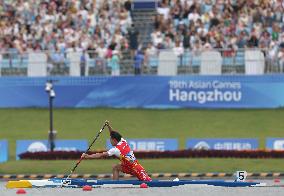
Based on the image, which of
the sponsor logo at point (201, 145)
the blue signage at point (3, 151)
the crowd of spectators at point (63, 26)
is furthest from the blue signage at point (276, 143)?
the crowd of spectators at point (63, 26)

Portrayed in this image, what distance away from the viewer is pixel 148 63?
56.5 metres

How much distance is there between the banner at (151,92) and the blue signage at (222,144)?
10.2m

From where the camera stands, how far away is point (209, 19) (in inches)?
2271

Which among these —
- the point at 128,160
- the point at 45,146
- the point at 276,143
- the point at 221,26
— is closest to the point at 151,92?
the point at 221,26

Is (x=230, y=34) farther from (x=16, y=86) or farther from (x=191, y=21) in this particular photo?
(x=16, y=86)

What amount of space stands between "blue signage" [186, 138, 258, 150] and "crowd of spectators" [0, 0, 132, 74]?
474 inches

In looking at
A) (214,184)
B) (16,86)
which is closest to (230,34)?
(16,86)

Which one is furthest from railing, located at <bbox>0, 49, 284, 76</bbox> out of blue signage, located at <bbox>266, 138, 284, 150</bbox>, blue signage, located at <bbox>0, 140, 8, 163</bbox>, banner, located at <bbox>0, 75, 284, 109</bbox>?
blue signage, located at <bbox>0, 140, 8, 163</bbox>

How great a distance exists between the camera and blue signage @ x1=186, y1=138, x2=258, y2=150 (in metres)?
46.1

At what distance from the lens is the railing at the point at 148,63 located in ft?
181

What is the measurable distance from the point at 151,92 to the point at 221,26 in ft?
15.6

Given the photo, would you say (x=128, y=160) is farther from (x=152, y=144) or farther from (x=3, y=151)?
(x=3, y=151)

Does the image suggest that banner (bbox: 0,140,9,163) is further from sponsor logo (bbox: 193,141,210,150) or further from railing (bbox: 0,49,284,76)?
railing (bbox: 0,49,284,76)

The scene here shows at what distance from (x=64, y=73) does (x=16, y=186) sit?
71.8 ft
